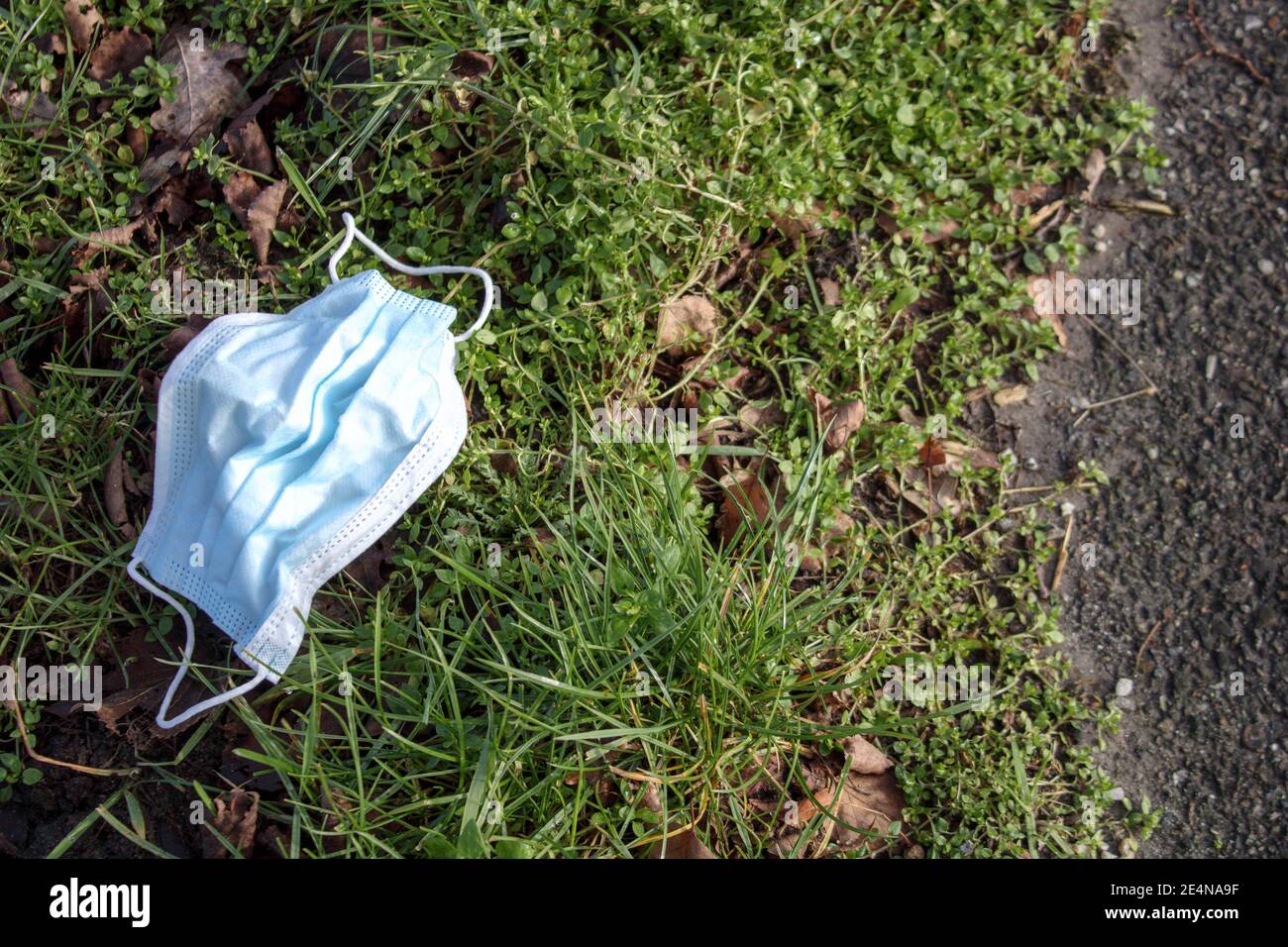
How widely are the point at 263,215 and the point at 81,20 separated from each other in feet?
2.88

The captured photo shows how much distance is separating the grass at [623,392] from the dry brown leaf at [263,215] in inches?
2.1

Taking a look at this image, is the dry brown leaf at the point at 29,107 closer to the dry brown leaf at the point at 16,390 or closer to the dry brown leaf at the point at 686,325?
the dry brown leaf at the point at 16,390

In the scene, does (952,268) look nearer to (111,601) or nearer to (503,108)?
(503,108)

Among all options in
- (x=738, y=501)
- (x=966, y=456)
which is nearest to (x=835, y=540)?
(x=738, y=501)

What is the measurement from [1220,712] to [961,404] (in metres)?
1.02

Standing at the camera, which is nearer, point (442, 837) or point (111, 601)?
point (442, 837)

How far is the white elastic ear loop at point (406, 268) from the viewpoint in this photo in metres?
2.62

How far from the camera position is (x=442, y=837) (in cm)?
210

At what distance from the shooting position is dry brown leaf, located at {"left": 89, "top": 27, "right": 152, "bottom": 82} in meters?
2.95

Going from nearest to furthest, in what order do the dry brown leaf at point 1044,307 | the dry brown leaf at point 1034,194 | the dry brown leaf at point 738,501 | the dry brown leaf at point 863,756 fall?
the dry brown leaf at point 863,756
the dry brown leaf at point 738,501
the dry brown leaf at point 1044,307
the dry brown leaf at point 1034,194

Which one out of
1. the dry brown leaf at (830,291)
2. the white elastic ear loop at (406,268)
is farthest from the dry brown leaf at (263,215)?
the dry brown leaf at (830,291)

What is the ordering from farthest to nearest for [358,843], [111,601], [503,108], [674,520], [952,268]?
[952,268], [503,108], [111,601], [674,520], [358,843]

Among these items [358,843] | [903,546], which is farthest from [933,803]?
[358,843]

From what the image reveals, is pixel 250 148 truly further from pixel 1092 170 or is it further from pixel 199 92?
pixel 1092 170
